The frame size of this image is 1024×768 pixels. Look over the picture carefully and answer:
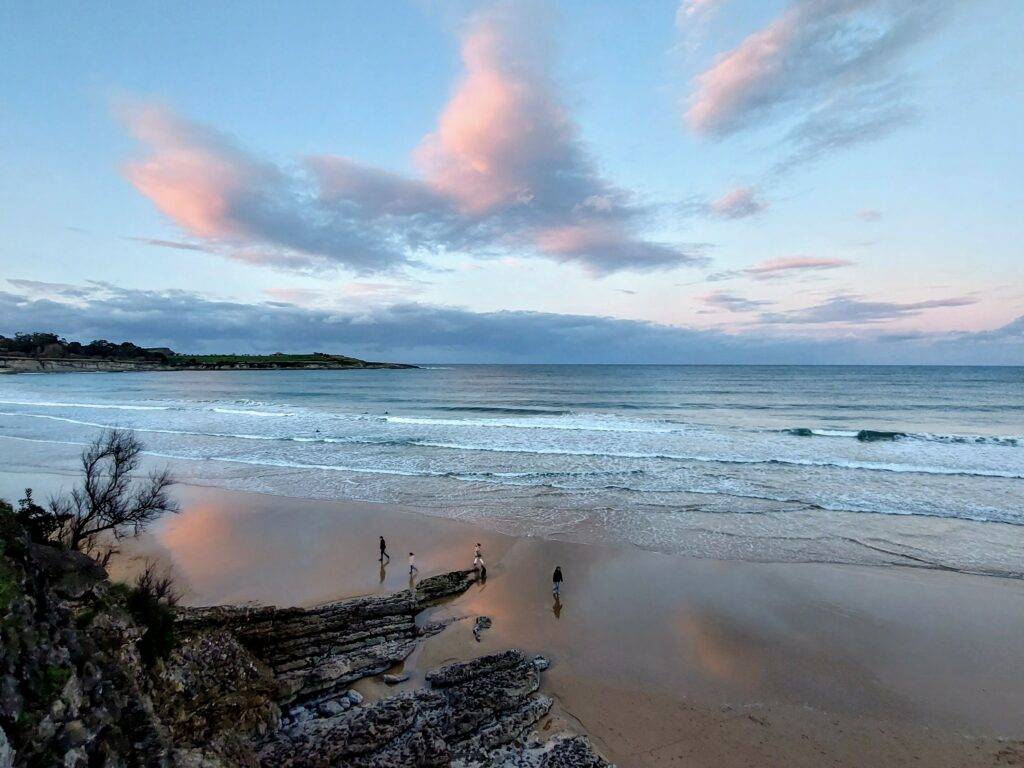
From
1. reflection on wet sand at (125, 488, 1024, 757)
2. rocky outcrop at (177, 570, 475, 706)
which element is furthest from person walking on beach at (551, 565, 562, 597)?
rocky outcrop at (177, 570, 475, 706)

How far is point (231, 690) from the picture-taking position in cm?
870

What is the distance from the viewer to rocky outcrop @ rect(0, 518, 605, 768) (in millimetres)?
5465

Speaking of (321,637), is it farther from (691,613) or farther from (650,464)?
(650,464)

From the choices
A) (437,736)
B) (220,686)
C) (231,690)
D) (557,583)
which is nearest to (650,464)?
(557,583)

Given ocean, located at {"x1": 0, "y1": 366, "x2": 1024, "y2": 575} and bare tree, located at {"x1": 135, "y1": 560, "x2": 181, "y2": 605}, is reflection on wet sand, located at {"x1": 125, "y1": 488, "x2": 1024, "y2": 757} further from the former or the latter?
ocean, located at {"x1": 0, "y1": 366, "x2": 1024, "y2": 575}

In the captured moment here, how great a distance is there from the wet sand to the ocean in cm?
254

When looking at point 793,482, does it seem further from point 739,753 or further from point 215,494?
point 215,494

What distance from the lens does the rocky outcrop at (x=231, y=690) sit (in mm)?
5465

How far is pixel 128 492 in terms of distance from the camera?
24344mm

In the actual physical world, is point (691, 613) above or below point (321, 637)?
below

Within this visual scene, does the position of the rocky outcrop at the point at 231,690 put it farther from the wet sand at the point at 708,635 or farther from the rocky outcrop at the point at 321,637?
the wet sand at the point at 708,635

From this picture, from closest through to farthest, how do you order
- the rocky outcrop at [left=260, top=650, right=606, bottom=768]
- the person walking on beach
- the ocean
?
the rocky outcrop at [left=260, top=650, right=606, bottom=768], the person walking on beach, the ocean

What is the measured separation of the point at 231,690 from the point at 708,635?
1122 centimetres

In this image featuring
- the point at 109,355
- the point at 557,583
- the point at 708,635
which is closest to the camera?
the point at 708,635
